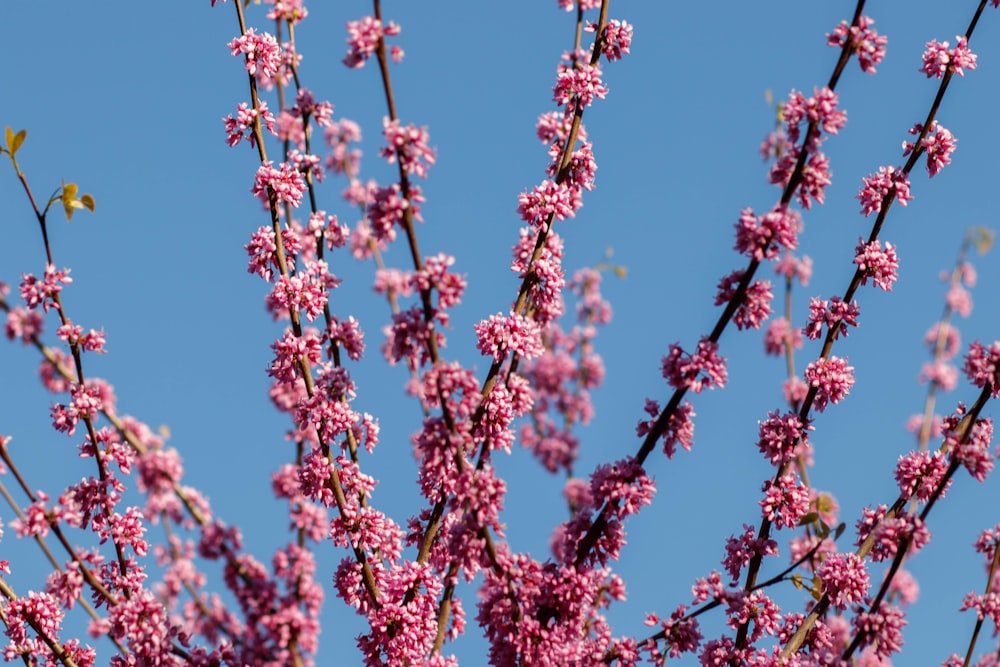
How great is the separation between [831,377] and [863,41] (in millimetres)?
2007

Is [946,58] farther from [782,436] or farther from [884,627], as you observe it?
[884,627]

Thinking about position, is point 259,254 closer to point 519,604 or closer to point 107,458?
point 107,458

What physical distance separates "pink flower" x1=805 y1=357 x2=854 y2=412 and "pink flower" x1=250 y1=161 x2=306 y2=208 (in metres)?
3.32

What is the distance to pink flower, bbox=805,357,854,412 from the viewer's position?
20.7ft

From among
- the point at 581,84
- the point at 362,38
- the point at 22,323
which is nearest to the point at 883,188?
the point at 581,84

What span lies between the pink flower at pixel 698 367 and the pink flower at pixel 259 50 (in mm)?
3324

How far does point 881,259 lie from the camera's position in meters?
6.20

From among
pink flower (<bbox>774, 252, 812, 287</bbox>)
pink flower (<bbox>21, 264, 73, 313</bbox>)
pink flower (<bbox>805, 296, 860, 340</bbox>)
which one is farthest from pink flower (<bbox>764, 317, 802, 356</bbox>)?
pink flower (<bbox>21, 264, 73, 313</bbox>)

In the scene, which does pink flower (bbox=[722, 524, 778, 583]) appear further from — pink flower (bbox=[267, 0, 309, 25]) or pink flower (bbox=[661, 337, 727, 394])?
pink flower (bbox=[267, 0, 309, 25])

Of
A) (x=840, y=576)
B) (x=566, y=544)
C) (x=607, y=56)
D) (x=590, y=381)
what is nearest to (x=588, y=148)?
(x=607, y=56)

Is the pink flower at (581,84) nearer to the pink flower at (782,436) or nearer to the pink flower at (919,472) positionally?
the pink flower at (782,436)

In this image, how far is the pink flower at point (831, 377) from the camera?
630 cm

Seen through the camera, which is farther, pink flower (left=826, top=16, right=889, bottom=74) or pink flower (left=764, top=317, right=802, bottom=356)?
pink flower (left=764, top=317, right=802, bottom=356)

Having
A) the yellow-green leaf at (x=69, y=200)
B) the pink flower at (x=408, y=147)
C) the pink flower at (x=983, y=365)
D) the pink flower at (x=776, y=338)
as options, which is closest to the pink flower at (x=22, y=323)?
the yellow-green leaf at (x=69, y=200)
